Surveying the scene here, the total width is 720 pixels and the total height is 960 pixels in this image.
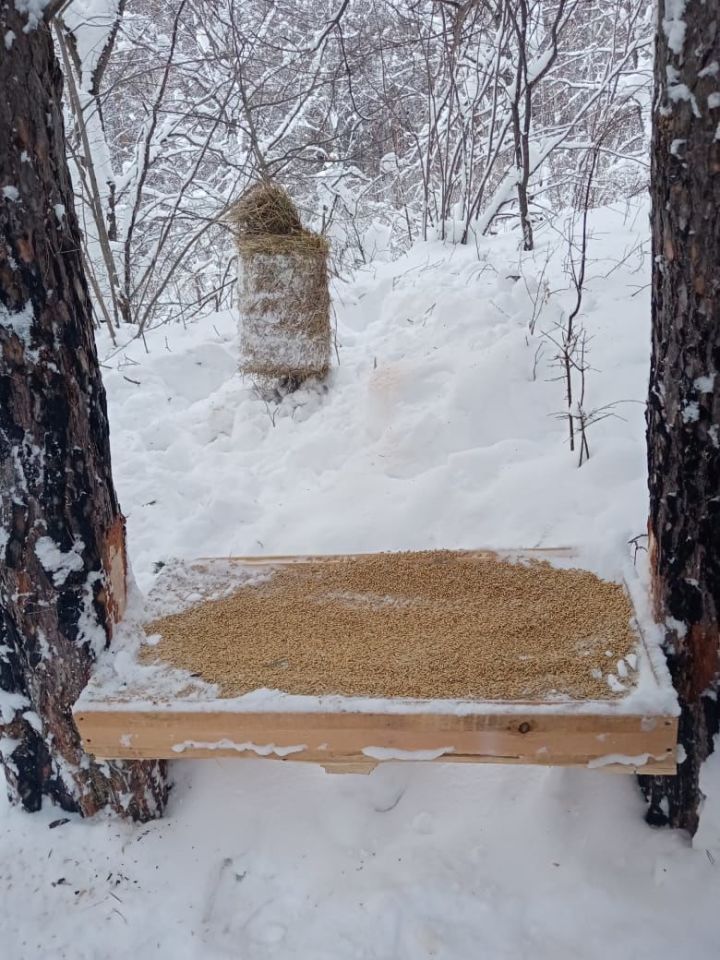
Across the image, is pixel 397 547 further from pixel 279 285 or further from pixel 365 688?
pixel 279 285

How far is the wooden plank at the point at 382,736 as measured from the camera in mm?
1214

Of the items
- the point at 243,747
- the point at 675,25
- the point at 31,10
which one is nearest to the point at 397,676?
the point at 243,747

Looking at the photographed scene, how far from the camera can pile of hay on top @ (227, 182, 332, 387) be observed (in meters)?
3.24

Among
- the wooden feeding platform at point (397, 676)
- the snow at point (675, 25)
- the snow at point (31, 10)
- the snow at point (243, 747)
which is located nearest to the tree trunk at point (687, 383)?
the snow at point (675, 25)

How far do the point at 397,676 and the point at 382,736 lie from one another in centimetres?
13

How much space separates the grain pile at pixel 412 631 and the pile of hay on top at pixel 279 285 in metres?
1.77

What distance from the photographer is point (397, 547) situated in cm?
241

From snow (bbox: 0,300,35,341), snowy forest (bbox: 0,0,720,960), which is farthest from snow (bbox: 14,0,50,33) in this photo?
snow (bbox: 0,300,35,341)

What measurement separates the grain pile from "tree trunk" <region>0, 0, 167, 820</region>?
0.22 m

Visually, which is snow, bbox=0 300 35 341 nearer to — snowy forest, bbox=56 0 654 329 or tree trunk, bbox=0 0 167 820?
tree trunk, bbox=0 0 167 820

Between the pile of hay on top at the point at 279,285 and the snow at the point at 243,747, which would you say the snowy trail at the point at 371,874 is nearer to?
the snow at the point at 243,747

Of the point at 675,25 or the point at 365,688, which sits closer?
the point at 675,25

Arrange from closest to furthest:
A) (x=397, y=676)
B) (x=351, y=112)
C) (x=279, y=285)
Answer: (x=397, y=676), (x=279, y=285), (x=351, y=112)

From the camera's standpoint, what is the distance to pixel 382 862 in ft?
4.83
